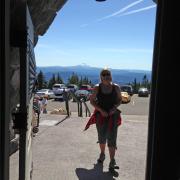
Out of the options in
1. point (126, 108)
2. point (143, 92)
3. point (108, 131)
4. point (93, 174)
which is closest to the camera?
point (93, 174)

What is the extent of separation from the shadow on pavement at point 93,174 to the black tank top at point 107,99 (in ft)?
2.84

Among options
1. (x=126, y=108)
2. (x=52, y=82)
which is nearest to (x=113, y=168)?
(x=126, y=108)

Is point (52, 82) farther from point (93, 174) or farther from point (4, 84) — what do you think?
point (4, 84)

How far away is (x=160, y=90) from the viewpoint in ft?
7.63

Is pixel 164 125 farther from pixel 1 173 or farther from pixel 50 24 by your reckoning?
pixel 50 24

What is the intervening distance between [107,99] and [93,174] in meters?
1.09

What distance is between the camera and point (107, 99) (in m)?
5.88

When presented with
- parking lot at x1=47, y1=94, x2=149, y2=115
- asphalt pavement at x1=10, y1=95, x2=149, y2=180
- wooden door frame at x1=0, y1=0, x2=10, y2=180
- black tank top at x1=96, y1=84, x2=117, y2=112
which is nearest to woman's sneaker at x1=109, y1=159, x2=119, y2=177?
asphalt pavement at x1=10, y1=95, x2=149, y2=180

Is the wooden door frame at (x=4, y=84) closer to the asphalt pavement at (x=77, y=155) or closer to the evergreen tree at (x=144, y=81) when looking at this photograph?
the asphalt pavement at (x=77, y=155)

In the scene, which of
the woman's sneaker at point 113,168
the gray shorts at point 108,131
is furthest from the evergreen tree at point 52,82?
the woman's sneaker at point 113,168

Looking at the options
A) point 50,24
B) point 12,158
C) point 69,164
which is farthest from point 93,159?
point 50,24

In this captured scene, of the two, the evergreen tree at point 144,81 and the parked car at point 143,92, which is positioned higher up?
the evergreen tree at point 144,81

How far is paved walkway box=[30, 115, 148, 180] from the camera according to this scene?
5.43 m

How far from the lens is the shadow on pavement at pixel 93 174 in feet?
17.5
